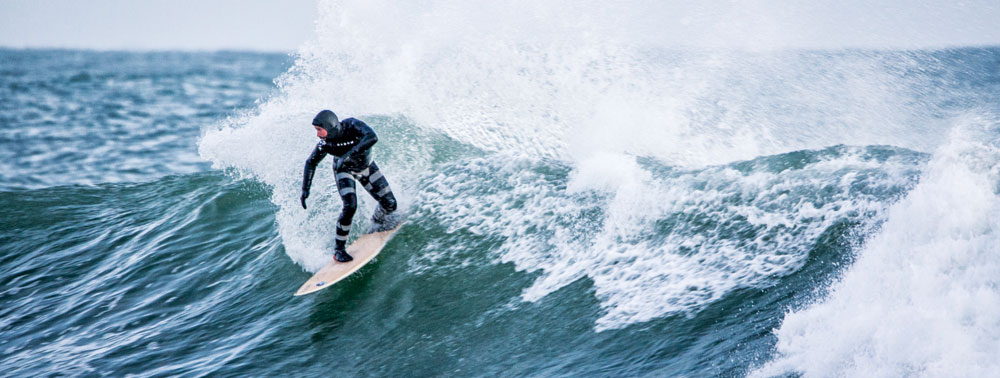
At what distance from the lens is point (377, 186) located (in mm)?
7871

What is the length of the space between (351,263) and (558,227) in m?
2.26

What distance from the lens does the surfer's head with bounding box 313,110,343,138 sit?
281 inches

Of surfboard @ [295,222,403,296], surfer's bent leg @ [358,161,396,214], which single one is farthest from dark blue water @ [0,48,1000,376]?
surfer's bent leg @ [358,161,396,214]

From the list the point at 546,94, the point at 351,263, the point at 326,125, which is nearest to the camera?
the point at 326,125

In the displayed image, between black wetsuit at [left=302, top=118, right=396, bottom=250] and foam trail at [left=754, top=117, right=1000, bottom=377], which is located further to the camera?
black wetsuit at [left=302, top=118, right=396, bottom=250]

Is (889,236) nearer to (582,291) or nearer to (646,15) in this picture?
(582,291)

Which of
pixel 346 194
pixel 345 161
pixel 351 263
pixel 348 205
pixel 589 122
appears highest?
pixel 345 161

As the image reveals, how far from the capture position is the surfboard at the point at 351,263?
7676 millimetres

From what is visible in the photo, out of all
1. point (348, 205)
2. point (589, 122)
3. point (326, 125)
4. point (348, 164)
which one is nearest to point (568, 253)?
point (348, 205)

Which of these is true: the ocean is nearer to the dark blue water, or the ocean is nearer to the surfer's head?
the dark blue water

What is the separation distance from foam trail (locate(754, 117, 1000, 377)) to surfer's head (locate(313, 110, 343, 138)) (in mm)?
4521

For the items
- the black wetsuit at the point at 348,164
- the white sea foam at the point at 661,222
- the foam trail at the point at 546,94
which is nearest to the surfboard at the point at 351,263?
the black wetsuit at the point at 348,164

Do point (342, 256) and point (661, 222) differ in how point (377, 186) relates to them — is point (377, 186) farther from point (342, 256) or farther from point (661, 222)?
point (661, 222)

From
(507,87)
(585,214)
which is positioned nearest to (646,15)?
(507,87)
